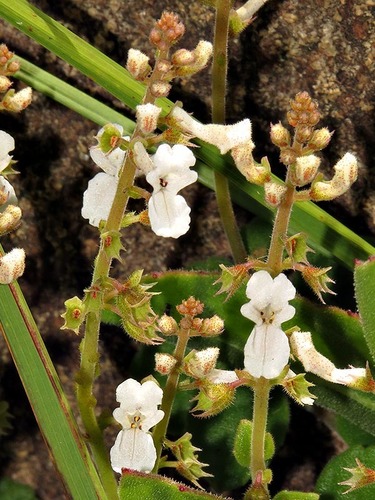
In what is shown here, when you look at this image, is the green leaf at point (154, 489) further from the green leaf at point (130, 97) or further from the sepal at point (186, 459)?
the green leaf at point (130, 97)

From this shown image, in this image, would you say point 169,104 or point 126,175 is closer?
point 126,175

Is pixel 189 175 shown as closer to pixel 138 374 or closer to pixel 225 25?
pixel 225 25

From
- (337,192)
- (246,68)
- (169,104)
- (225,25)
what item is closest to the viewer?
(337,192)

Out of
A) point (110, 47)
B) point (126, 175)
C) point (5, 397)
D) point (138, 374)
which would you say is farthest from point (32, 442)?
point (126, 175)

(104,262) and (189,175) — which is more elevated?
(189,175)

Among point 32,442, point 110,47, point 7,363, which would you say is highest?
point 110,47

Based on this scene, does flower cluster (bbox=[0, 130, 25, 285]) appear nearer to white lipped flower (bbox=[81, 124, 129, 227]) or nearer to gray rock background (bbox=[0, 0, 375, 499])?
white lipped flower (bbox=[81, 124, 129, 227])
